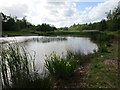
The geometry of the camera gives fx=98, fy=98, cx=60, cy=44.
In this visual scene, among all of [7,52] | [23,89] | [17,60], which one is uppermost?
[7,52]

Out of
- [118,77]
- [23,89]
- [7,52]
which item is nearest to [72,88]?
[23,89]

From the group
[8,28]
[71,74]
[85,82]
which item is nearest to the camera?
[85,82]

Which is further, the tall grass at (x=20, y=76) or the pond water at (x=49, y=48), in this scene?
the pond water at (x=49, y=48)

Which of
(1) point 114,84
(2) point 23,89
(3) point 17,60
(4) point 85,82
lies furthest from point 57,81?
(1) point 114,84

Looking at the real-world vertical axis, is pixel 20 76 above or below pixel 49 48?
above

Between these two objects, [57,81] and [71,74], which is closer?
[57,81]

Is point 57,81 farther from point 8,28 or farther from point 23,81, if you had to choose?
point 8,28

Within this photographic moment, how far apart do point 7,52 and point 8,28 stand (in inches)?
1428

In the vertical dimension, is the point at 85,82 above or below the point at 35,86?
below

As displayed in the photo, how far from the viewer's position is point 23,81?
1.81 meters

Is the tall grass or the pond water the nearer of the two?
the tall grass

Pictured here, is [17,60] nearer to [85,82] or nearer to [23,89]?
[23,89]

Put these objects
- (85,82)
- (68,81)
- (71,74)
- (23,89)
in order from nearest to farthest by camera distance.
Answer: (23,89), (85,82), (68,81), (71,74)

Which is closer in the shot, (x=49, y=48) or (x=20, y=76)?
(x=20, y=76)
